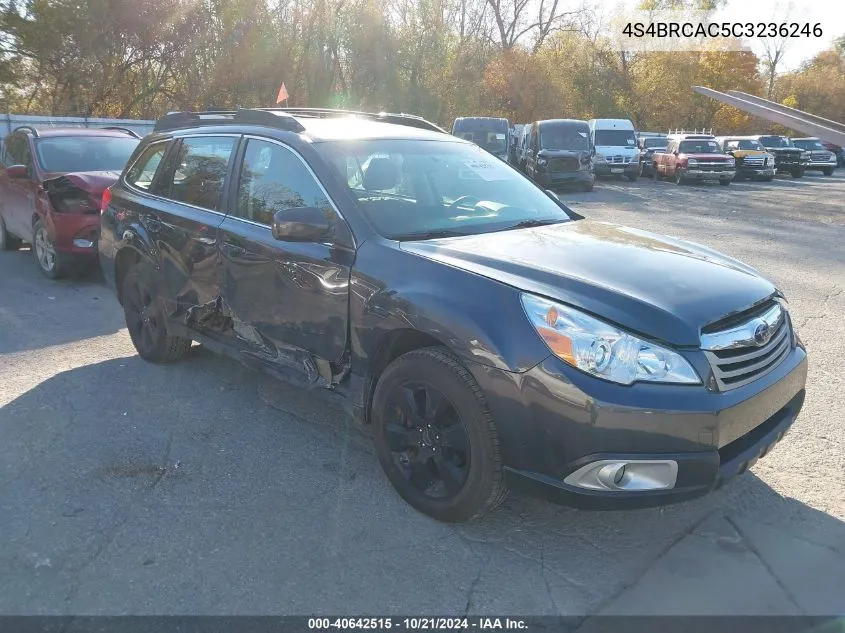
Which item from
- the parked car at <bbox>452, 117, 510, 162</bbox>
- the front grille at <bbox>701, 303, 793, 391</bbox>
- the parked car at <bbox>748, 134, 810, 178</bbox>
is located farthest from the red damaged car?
the parked car at <bbox>748, 134, 810, 178</bbox>

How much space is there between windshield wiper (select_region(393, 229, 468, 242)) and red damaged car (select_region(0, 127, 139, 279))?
17.9 feet

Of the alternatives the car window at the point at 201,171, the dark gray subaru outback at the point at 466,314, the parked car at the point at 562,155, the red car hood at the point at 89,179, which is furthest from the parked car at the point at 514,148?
the dark gray subaru outback at the point at 466,314

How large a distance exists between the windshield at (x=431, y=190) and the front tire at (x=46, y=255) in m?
5.30

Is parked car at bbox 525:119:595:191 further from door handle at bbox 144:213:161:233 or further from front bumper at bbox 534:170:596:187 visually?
door handle at bbox 144:213:161:233

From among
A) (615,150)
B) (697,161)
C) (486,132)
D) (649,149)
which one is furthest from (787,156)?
(486,132)

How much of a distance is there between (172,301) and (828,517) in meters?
4.04

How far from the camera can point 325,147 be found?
12.6ft

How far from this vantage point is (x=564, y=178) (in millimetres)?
21141

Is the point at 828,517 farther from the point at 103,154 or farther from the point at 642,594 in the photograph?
the point at 103,154

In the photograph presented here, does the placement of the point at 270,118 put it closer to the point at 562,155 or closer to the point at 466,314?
the point at 466,314

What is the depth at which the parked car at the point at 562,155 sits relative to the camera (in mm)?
20953

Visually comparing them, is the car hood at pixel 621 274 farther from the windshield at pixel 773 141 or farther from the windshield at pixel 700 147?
the windshield at pixel 773 141

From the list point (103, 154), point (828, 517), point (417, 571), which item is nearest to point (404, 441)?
point (417, 571)

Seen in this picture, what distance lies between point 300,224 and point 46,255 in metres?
6.02
